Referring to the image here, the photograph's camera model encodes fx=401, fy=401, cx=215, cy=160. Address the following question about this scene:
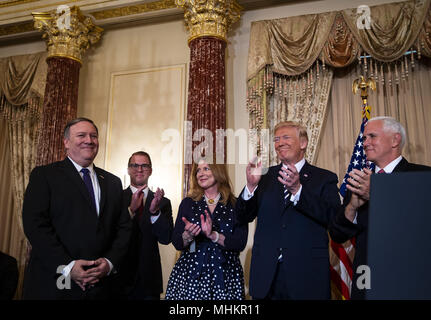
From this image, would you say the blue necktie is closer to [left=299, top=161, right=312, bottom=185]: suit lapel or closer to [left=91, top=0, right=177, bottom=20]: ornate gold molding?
[left=299, top=161, right=312, bottom=185]: suit lapel

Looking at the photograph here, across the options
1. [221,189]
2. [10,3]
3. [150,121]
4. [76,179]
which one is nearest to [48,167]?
[76,179]

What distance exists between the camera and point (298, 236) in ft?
7.96

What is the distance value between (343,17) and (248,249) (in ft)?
9.86

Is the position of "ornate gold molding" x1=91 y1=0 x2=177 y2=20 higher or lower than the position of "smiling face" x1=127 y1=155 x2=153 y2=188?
higher

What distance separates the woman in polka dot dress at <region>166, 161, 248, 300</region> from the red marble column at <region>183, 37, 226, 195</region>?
→ 5.02 ft

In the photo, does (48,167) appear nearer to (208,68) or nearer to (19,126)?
(208,68)

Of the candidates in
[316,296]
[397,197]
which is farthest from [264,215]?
[397,197]

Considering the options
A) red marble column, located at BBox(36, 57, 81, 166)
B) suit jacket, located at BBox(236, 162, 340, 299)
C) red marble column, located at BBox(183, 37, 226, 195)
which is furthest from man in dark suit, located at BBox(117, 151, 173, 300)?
red marble column, located at BBox(36, 57, 81, 166)

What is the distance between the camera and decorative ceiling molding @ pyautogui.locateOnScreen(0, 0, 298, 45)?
553 centimetres

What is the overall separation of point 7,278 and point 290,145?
111 inches

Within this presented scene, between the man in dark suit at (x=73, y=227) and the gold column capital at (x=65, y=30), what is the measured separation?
11.1 ft

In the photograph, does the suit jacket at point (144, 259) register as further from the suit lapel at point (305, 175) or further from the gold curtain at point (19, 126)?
the gold curtain at point (19, 126)

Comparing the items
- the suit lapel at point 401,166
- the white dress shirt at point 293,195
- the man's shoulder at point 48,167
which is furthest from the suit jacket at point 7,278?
the suit lapel at point 401,166
